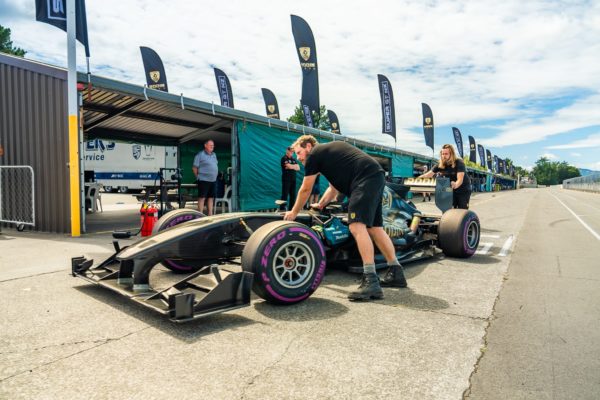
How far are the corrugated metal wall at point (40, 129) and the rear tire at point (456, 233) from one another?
6352mm

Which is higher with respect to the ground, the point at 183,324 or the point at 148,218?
the point at 148,218

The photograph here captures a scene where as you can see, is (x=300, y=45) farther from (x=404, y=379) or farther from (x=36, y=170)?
(x=404, y=379)

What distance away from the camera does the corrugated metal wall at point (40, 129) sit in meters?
7.45

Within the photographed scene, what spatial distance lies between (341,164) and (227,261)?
1422 millimetres

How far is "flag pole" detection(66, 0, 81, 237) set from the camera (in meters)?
7.11

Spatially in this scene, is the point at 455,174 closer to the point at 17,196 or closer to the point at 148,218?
the point at 148,218

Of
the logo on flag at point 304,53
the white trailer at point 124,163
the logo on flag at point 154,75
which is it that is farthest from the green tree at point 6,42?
the logo on flag at point 304,53

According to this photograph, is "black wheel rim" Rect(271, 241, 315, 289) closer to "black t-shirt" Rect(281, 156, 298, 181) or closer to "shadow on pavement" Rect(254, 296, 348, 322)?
"shadow on pavement" Rect(254, 296, 348, 322)

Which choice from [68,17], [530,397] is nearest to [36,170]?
[68,17]

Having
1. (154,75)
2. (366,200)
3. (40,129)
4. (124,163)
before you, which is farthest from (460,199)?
(124,163)

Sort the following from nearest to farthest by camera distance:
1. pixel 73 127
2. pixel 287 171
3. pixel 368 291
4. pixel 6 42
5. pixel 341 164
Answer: pixel 368 291
pixel 341 164
pixel 73 127
pixel 287 171
pixel 6 42

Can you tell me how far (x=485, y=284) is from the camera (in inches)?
168

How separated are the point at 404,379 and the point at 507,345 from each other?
92 centimetres

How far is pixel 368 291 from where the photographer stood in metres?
3.60
